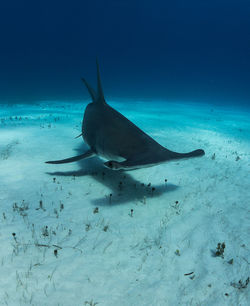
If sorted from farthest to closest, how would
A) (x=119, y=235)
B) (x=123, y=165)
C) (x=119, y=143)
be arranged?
(x=119, y=143)
(x=119, y=235)
(x=123, y=165)

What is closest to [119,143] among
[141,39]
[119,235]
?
[119,235]

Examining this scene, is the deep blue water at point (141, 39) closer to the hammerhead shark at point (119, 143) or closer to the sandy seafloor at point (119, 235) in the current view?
the hammerhead shark at point (119, 143)

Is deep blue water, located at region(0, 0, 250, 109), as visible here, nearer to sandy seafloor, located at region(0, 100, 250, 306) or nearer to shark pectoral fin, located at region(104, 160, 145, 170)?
sandy seafloor, located at region(0, 100, 250, 306)

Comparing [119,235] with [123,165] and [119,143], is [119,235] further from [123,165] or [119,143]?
[119,143]

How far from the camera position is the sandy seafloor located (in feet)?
7.85

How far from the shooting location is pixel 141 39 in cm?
13125

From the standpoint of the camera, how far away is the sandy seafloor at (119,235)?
94.2 inches

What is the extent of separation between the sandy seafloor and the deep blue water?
85.1m

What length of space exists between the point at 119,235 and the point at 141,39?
487 ft

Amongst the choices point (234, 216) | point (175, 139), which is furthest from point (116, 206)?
point (175, 139)

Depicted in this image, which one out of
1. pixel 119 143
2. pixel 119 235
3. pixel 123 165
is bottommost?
pixel 119 235

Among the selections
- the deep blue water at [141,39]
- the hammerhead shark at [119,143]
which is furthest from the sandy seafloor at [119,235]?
the deep blue water at [141,39]

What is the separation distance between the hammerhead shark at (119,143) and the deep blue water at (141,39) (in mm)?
84125

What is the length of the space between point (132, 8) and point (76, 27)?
33741mm
